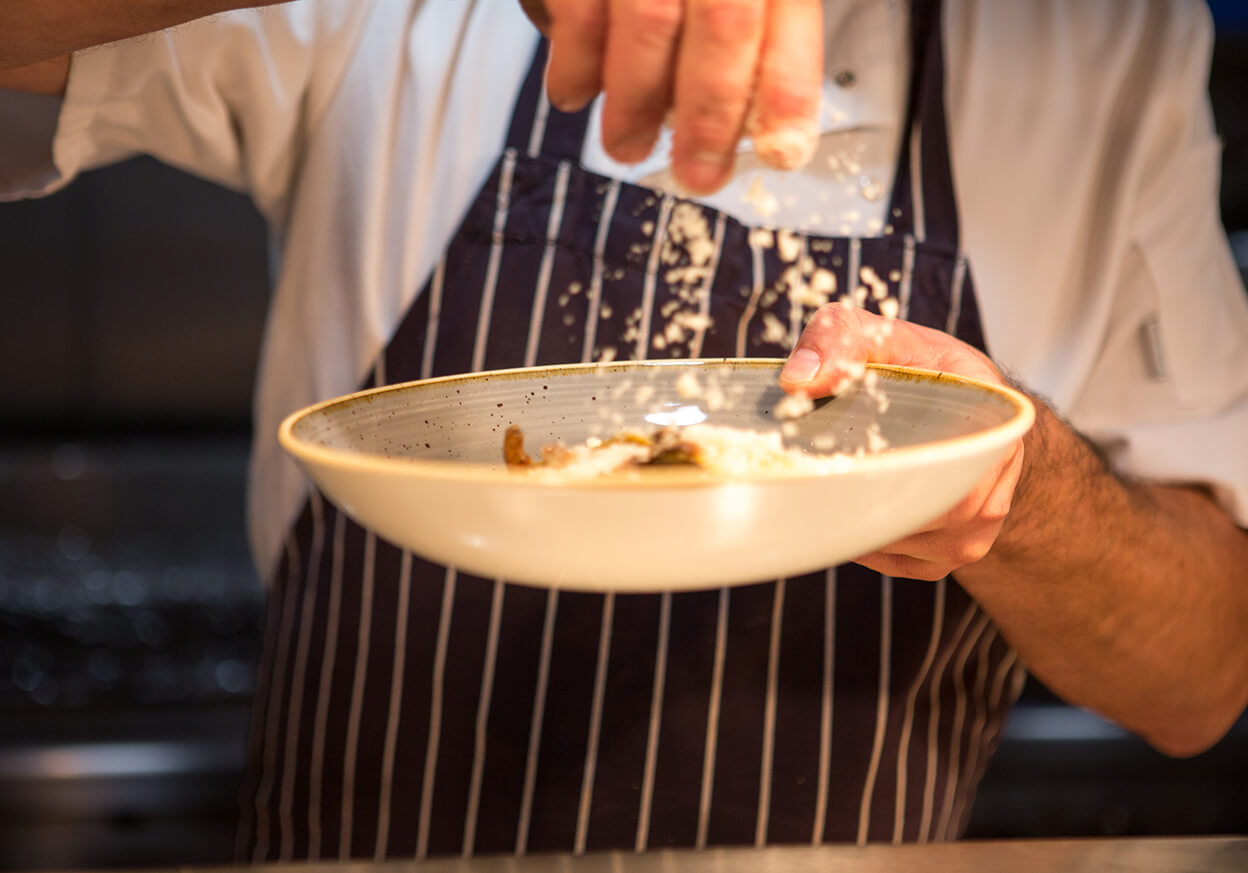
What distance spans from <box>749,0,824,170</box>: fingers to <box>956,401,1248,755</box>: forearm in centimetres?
37

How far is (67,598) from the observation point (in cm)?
196

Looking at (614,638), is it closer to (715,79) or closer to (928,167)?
(928,167)

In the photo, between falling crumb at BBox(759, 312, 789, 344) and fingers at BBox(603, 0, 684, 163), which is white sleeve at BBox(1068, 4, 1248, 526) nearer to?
falling crumb at BBox(759, 312, 789, 344)

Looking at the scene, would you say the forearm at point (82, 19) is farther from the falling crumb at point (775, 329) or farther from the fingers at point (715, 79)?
the falling crumb at point (775, 329)

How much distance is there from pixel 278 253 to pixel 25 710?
913mm

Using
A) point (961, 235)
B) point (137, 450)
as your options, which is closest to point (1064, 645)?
point (961, 235)

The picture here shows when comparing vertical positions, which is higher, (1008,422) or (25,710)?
(1008,422)

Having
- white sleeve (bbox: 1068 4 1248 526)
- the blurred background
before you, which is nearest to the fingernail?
white sleeve (bbox: 1068 4 1248 526)

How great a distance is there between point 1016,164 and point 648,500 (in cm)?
80

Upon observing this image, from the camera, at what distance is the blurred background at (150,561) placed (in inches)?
66.3

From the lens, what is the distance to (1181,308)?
1075mm

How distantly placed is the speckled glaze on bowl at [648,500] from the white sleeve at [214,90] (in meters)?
0.52

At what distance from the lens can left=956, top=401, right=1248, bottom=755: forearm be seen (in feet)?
2.88

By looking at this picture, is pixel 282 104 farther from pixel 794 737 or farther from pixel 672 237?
pixel 794 737
